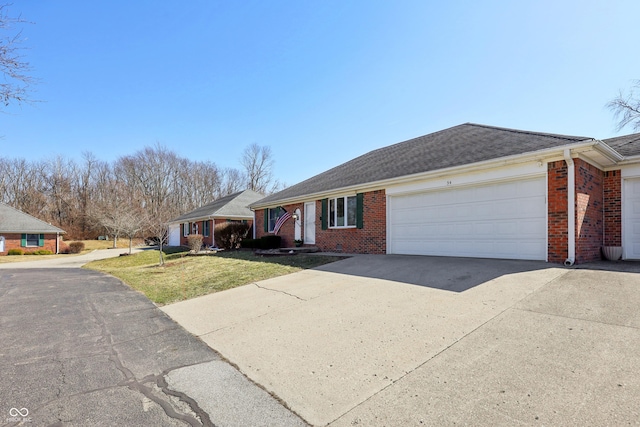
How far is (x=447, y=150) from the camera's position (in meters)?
11.0

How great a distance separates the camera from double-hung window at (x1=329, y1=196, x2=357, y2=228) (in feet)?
42.0

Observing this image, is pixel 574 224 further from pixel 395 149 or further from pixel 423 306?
pixel 395 149

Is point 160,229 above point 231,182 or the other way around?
the other way around

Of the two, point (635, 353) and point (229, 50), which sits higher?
point (229, 50)

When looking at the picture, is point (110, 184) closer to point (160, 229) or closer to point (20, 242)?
point (20, 242)

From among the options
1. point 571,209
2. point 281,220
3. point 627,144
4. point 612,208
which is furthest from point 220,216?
point 627,144

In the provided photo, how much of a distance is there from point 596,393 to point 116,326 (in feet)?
20.7

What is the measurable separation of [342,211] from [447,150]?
185 inches

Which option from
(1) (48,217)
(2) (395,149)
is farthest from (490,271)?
(1) (48,217)

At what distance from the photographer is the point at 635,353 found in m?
3.15

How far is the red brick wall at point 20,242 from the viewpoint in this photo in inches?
1132

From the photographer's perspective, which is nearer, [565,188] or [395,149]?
[565,188]

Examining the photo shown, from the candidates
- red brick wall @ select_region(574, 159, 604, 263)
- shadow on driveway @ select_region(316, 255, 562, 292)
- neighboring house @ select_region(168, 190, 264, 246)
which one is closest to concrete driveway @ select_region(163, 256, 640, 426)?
shadow on driveway @ select_region(316, 255, 562, 292)

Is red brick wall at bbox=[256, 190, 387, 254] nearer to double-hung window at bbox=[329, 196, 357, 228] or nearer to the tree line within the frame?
double-hung window at bbox=[329, 196, 357, 228]
